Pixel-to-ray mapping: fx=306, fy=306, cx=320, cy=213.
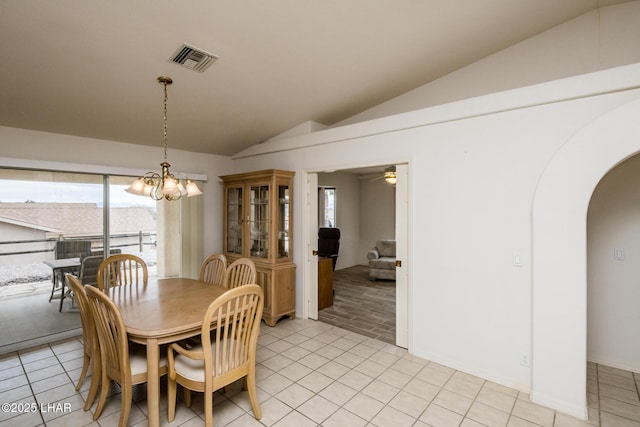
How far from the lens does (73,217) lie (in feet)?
12.4

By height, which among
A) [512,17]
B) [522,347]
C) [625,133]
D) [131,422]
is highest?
[512,17]

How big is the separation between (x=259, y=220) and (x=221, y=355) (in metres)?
2.39

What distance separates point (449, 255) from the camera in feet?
9.96

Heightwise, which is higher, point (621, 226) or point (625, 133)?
point (625, 133)

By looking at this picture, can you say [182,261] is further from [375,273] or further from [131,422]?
[375,273]

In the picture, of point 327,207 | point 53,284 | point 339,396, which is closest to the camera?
point 339,396

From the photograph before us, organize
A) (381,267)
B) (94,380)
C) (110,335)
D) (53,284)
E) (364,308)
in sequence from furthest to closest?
(381,267) < (364,308) < (53,284) < (94,380) < (110,335)

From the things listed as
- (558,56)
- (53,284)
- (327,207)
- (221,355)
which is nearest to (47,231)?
(53,284)

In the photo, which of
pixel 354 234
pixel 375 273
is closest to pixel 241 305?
pixel 375 273

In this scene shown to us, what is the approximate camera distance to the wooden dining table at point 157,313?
1986 mm

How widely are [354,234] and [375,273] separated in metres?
1.85

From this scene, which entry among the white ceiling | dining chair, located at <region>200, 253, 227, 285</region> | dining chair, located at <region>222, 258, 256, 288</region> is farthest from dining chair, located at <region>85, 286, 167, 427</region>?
the white ceiling

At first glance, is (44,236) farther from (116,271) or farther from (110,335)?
(110,335)

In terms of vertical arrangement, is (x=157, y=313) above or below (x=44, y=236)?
below
